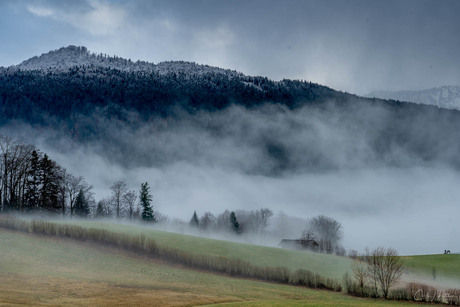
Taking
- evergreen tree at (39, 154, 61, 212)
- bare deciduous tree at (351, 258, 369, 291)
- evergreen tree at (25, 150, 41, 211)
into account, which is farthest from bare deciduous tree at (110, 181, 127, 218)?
bare deciduous tree at (351, 258, 369, 291)

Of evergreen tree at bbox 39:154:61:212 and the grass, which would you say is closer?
evergreen tree at bbox 39:154:61:212

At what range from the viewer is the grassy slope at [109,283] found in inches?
1422

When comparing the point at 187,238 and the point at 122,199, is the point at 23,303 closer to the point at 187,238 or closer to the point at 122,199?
the point at 187,238

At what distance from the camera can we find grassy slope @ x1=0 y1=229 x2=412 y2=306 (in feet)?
119

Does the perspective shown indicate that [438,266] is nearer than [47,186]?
No

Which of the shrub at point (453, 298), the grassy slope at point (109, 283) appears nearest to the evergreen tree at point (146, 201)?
the grassy slope at point (109, 283)

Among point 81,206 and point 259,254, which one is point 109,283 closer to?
point 259,254

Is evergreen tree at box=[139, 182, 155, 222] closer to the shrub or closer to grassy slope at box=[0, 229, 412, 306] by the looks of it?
grassy slope at box=[0, 229, 412, 306]

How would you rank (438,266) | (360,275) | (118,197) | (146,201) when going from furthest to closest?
(118,197), (146,201), (438,266), (360,275)

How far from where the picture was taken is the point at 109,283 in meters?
42.2

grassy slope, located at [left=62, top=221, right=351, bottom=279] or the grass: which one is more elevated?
grassy slope, located at [left=62, top=221, right=351, bottom=279]

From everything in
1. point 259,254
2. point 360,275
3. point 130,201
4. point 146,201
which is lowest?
point 259,254

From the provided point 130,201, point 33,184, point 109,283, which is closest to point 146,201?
point 130,201

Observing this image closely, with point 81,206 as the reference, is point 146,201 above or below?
above
